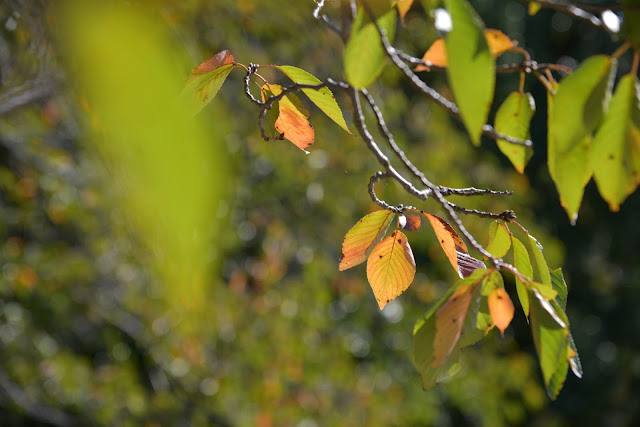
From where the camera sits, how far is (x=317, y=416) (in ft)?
8.34

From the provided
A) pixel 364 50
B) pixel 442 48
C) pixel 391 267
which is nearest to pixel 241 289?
pixel 391 267

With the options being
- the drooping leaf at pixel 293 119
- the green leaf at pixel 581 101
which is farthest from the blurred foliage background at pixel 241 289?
the green leaf at pixel 581 101

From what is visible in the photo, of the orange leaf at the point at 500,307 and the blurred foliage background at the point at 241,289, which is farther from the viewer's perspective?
the blurred foliage background at the point at 241,289

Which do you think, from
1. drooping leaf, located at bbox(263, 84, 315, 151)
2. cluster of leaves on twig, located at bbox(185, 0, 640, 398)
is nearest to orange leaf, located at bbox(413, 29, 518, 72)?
cluster of leaves on twig, located at bbox(185, 0, 640, 398)

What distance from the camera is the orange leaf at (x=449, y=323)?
17.0 inches

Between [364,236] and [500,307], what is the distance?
0.14 metres

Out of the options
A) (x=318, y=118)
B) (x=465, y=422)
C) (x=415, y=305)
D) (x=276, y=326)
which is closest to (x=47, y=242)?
(x=276, y=326)

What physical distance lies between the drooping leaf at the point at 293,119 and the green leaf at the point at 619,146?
0.94 ft

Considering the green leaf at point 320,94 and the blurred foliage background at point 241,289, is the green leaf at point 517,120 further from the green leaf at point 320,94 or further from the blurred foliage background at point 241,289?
the blurred foliage background at point 241,289

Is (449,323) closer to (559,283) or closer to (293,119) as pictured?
(559,283)

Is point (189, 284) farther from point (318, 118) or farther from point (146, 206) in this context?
→ point (318, 118)

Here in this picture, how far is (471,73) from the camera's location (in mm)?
296

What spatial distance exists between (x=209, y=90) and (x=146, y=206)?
1.20 ft

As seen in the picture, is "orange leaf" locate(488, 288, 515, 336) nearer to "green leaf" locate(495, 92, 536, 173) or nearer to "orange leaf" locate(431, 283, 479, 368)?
"orange leaf" locate(431, 283, 479, 368)
